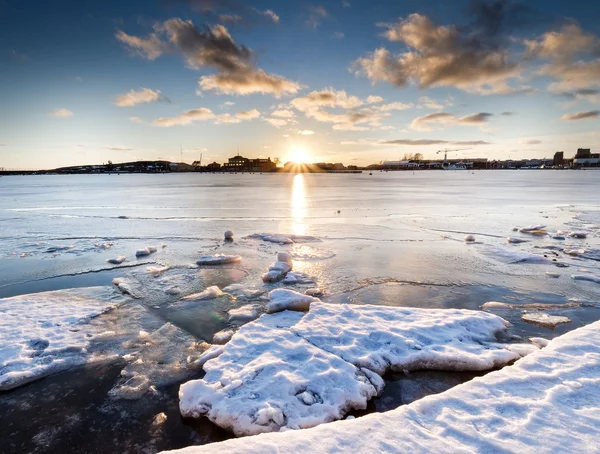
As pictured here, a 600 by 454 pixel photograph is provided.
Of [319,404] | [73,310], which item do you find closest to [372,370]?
[319,404]

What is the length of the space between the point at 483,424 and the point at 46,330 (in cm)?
732

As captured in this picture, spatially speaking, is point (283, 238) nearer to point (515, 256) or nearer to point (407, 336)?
point (407, 336)

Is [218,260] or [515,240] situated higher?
[515,240]

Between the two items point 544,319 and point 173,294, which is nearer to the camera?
point 544,319

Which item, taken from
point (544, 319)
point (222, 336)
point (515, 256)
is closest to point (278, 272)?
point (222, 336)

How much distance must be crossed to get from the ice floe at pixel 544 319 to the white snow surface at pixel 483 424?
1947 mm

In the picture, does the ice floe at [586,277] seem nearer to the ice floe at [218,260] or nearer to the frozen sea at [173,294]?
the frozen sea at [173,294]

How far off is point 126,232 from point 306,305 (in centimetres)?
1268

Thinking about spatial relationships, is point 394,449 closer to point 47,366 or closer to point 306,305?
point 306,305

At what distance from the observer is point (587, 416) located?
11.0ft

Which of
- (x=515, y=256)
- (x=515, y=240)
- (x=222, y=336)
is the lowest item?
(x=222, y=336)

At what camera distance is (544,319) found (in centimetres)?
624

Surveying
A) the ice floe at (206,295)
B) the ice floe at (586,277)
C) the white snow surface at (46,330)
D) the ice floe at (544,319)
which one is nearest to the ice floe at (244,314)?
the ice floe at (206,295)

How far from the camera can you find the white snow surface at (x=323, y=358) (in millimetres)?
3947
